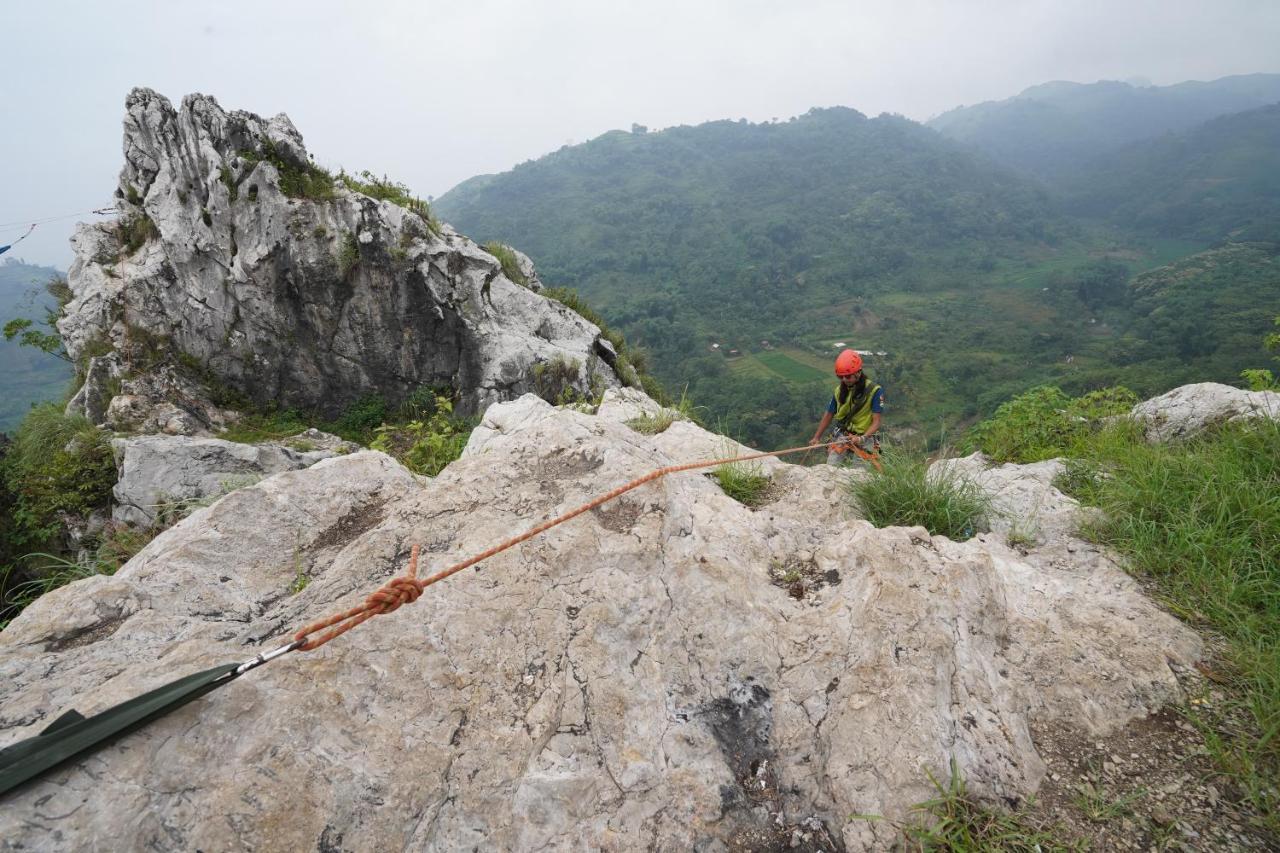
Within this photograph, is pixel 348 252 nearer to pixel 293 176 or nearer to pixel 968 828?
pixel 293 176

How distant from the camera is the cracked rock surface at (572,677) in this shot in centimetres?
202

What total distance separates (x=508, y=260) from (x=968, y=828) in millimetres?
17911

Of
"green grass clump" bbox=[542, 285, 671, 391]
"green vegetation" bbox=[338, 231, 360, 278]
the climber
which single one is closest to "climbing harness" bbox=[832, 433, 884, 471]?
the climber

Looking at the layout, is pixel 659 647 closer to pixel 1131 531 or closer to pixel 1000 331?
pixel 1131 531

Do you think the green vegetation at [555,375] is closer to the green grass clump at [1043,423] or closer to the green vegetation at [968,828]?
the green grass clump at [1043,423]

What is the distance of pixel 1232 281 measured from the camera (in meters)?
82.6

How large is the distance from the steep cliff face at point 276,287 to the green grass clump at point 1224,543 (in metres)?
11.5

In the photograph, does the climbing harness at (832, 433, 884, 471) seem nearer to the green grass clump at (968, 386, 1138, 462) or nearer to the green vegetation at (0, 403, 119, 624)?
the green grass clump at (968, 386, 1138, 462)

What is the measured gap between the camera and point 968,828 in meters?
2.12

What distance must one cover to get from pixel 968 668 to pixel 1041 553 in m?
1.54

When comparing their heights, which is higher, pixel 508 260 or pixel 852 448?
pixel 508 260

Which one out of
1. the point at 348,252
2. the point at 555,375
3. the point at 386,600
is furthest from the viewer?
the point at 348,252

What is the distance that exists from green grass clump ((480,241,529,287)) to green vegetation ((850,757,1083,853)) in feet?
55.6

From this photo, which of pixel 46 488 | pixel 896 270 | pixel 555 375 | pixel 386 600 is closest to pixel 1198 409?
pixel 386 600
